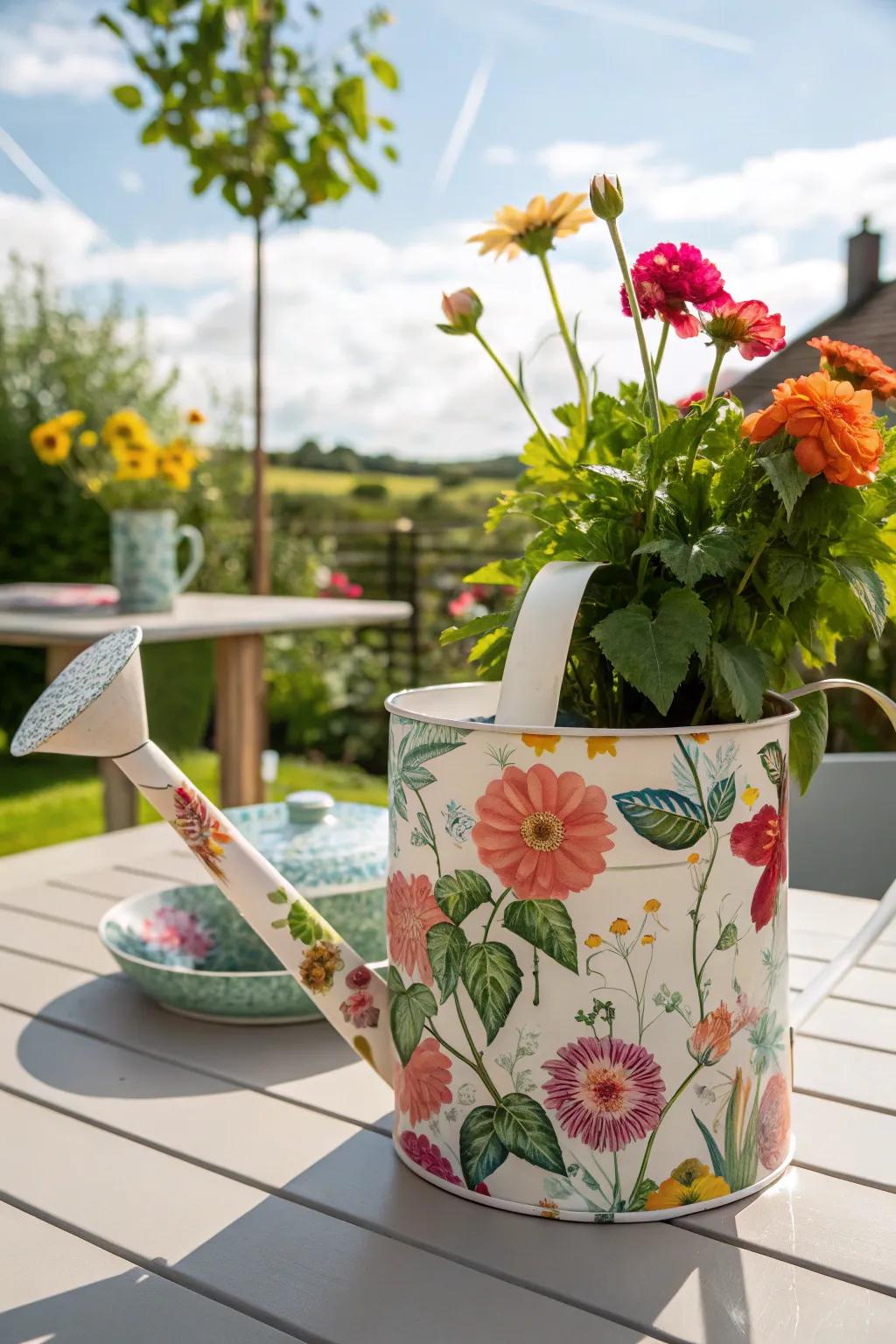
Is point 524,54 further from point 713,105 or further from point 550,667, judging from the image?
point 550,667

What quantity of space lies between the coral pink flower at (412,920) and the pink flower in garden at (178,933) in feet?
1.07

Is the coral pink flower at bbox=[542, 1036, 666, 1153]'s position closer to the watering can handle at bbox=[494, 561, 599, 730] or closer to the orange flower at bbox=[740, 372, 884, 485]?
the watering can handle at bbox=[494, 561, 599, 730]

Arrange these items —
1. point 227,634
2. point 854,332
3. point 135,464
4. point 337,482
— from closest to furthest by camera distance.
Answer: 1. point 135,464
2. point 227,634
3. point 854,332
4. point 337,482

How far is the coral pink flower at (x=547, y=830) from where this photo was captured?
0.49 meters

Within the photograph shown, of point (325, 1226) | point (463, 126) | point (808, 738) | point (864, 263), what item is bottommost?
point (325, 1226)

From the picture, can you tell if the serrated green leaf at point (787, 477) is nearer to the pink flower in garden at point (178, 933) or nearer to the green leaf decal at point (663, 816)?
the green leaf decal at point (663, 816)

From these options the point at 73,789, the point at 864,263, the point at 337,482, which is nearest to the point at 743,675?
the point at 864,263

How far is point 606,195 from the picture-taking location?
21.3 inches

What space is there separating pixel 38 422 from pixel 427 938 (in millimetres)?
5584

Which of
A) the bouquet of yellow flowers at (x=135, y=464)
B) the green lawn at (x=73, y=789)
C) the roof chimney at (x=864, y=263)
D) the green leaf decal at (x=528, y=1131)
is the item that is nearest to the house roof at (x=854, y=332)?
the roof chimney at (x=864, y=263)

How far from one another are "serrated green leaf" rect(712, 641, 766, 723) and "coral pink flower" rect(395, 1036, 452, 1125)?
215 millimetres

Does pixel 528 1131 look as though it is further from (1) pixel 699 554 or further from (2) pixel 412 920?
(1) pixel 699 554

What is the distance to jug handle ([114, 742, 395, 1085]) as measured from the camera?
0.57m

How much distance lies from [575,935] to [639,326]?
284 millimetres
